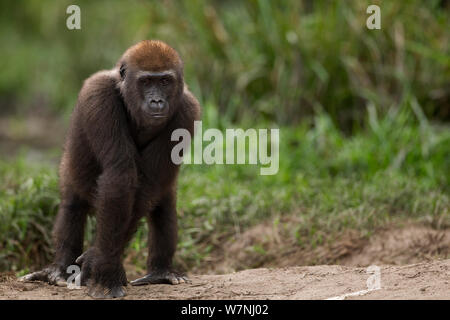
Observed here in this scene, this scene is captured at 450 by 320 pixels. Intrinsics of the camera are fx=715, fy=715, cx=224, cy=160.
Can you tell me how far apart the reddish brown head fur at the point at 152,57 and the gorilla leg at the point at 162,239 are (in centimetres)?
96

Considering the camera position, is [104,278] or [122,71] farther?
[122,71]

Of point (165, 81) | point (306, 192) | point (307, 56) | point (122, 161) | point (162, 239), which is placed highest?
point (307, 56)

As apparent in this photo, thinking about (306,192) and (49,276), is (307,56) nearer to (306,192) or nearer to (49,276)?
(306,192)

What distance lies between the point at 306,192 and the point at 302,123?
1886mm

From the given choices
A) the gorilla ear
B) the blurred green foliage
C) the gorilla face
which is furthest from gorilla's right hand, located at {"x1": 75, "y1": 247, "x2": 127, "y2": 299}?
the blurred green foliage

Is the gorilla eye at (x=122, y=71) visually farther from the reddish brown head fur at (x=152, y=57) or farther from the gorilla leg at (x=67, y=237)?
the gorilla leg at (x=67, y=237)

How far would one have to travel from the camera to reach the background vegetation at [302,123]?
6305mm

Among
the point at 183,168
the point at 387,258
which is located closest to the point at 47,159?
the point at 183,168

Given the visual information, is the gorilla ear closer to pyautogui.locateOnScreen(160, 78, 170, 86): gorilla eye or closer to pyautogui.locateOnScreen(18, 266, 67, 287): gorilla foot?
pyautogui.locateOnScreen(160, 78, 170, 86): gorilla eye

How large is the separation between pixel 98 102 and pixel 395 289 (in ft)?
6.92

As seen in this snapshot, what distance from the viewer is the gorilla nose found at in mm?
4387

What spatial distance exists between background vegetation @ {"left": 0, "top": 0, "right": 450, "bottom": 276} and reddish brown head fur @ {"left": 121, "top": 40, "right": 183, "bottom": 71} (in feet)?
7.01

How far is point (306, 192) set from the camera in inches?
268

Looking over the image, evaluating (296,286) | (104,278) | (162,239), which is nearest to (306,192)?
(162,239)
